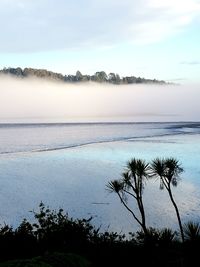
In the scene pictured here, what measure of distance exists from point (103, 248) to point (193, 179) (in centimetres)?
2130

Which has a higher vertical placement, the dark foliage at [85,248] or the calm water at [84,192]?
the dark foliage at [85,248]

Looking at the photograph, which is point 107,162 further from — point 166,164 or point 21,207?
point 166,164

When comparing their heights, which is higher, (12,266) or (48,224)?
(12,266)

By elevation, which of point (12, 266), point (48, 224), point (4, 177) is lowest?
point (4, 177)

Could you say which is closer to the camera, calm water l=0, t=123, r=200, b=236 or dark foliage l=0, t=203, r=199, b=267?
dark foliage l=0, t=203, r=199, b=267

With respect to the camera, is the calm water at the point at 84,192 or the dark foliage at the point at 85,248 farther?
the calm water at the point at 84,192

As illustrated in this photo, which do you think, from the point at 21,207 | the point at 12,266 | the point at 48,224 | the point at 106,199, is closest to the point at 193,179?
the point at 106,199

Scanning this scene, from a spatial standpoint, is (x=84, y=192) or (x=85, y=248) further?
(x=84, y=192)

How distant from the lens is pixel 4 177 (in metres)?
31.1

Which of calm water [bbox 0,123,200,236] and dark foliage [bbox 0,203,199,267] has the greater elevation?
dark foliage [bbox 0,203,199,267]

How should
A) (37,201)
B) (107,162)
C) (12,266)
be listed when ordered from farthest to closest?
(107,162) < (37,201) < (12,266)

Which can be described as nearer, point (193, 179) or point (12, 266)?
point (12, 266)

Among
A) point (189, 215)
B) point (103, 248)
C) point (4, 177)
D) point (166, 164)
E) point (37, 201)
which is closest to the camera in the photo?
point (103, 248)

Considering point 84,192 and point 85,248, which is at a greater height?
point 85,248
